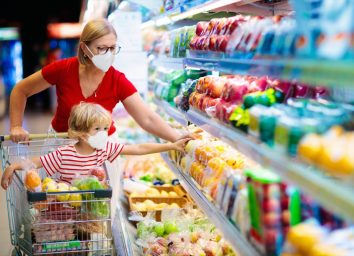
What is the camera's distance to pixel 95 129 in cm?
375

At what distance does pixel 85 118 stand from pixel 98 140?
0.50ft

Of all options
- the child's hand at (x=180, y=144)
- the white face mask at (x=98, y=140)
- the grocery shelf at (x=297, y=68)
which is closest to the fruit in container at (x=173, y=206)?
the child's hand at (x=180, y=144)

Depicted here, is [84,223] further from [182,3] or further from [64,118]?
[182,3]

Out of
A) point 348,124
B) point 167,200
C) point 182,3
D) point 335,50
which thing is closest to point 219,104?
point 348,124

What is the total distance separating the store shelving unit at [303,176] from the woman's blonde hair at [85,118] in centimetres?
111

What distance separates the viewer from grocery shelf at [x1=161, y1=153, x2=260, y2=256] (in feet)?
7.97

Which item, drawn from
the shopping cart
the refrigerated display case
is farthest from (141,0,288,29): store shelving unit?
the shopping cart

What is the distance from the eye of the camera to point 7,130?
12.8 meters

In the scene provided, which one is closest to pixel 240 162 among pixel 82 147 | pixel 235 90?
pixel 235 90

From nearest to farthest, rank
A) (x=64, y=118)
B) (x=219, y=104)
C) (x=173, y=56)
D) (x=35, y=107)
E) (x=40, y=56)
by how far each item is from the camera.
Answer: (x=219, y=104), (x=64, y=118), (x=173, y=56), (x=35, y=107), (x=40, y=56)

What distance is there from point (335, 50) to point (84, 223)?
202 cm

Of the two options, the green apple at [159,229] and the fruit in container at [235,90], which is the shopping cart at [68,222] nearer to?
the fruit in container at [235,90]

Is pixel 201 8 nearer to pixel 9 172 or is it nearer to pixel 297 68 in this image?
pixel 9 172

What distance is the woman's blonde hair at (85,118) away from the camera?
12.1 ft
